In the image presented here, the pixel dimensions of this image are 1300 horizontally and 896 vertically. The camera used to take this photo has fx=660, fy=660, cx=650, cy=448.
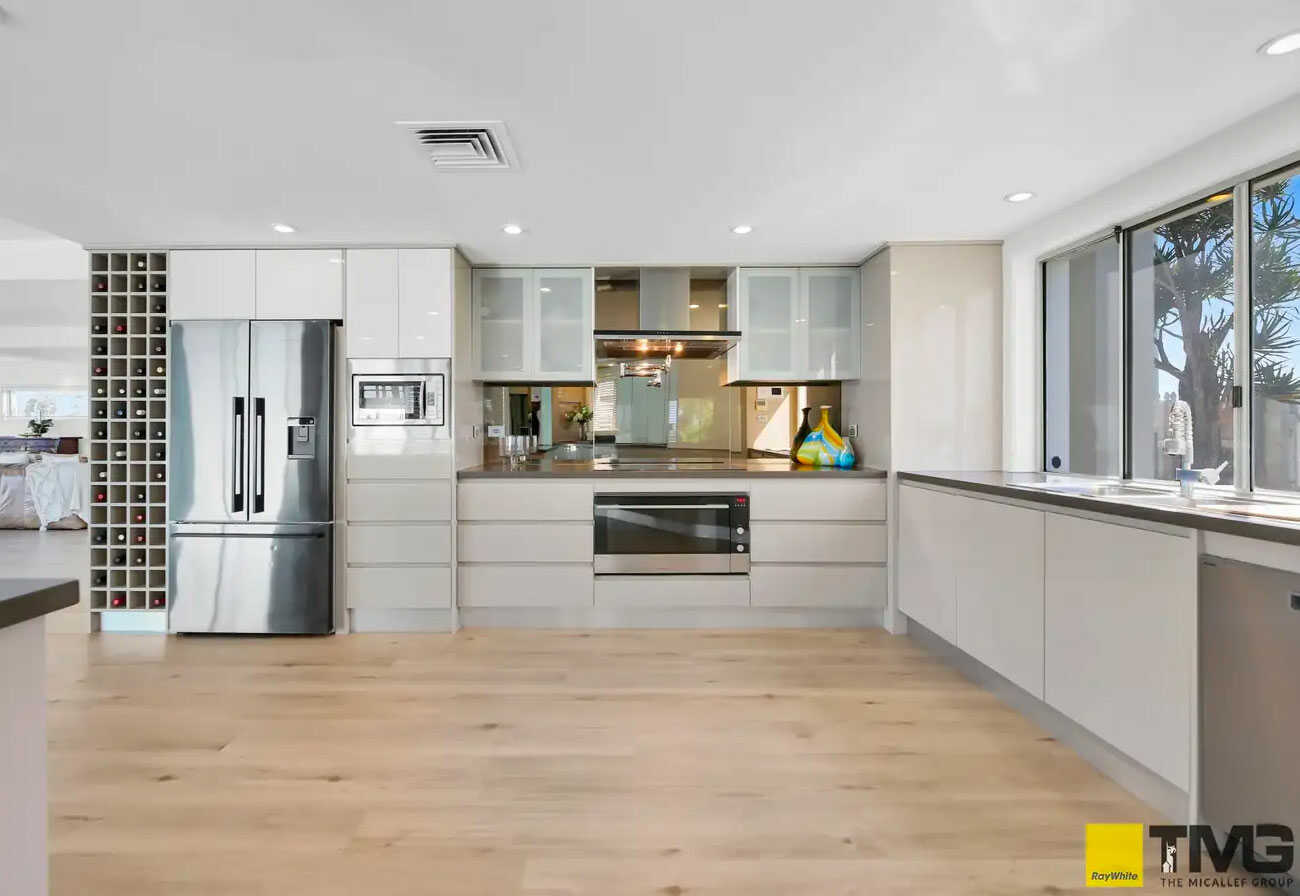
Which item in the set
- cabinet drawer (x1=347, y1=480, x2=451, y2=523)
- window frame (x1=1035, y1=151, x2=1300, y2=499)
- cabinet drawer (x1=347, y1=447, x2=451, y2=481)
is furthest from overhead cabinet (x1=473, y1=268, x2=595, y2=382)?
window frame (x1=1035, y1=151, x2=1300, y2=499)

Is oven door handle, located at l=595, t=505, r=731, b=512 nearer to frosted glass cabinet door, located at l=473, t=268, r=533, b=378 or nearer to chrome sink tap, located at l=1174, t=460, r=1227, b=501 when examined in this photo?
frosted glass cabinet door, located at l=473, t=268, r=533, b=378

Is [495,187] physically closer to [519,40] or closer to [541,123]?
[541,123]

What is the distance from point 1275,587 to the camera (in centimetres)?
154

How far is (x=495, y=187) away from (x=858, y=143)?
1.46m

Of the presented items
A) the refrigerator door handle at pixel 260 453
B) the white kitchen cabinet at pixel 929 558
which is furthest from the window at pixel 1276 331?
the refrigerator door handle at pixel 260 453

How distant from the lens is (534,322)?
409cm

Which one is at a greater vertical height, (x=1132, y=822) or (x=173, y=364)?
(x=173, y=364)

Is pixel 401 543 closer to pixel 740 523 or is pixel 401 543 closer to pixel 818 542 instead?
pixel 740 523

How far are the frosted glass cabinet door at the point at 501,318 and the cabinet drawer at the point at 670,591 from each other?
143 cm

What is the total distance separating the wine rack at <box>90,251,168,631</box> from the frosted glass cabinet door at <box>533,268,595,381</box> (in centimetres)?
208

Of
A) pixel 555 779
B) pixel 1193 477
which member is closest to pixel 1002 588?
pixel 1193 477

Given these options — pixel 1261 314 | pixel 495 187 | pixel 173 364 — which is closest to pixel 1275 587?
pixel 1261 314

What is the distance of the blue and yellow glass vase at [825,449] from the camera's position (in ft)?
13.5

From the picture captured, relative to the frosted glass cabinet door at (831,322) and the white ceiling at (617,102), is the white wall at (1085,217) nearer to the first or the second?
the white ceiling at (617,102)
